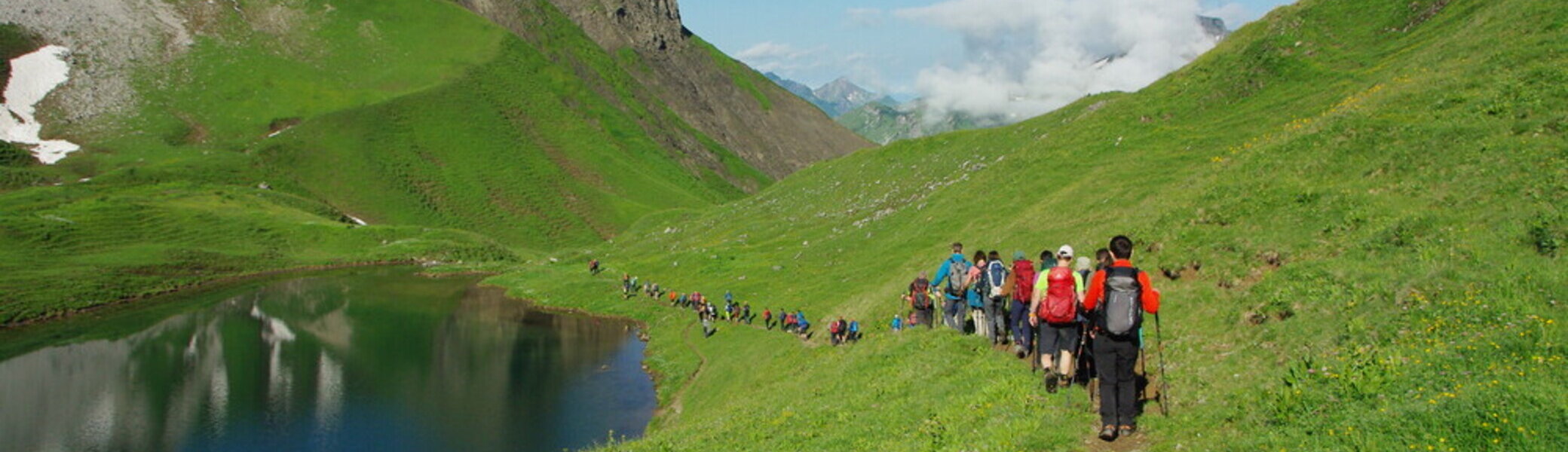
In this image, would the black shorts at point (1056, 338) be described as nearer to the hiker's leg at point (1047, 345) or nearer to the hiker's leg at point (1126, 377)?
the hiker's leg at point (1047, 345)

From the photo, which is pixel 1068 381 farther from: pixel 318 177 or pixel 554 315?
pixel 318 177

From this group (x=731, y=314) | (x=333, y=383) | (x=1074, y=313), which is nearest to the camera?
(x=1074, y=313)

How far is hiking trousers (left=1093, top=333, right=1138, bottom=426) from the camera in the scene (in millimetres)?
13891

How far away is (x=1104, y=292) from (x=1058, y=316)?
2.42m

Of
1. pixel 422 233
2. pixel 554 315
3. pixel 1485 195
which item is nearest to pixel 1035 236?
pixel 1485 195

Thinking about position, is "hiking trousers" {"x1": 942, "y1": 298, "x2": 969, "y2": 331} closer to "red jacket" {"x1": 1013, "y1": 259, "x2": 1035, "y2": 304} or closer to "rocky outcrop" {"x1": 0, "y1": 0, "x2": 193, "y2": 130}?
"red jacket" {"x1": 1013, "y1": 259, "x2": 1035, "y2": 304}

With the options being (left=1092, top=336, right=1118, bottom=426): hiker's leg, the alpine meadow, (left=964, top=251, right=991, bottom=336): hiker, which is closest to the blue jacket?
(left=964, top=251, right=991, bottom=336): hiker

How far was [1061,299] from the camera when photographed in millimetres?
16500

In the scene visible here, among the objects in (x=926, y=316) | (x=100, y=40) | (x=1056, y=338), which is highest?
(x=100, y=40)

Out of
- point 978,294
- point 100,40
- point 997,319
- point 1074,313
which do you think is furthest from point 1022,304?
point 100,40

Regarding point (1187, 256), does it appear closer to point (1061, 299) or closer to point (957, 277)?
point (957, 277)

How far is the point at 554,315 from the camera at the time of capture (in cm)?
8138

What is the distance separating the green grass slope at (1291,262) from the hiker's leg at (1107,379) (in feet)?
2.13

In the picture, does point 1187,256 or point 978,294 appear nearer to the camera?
point 1187,256
